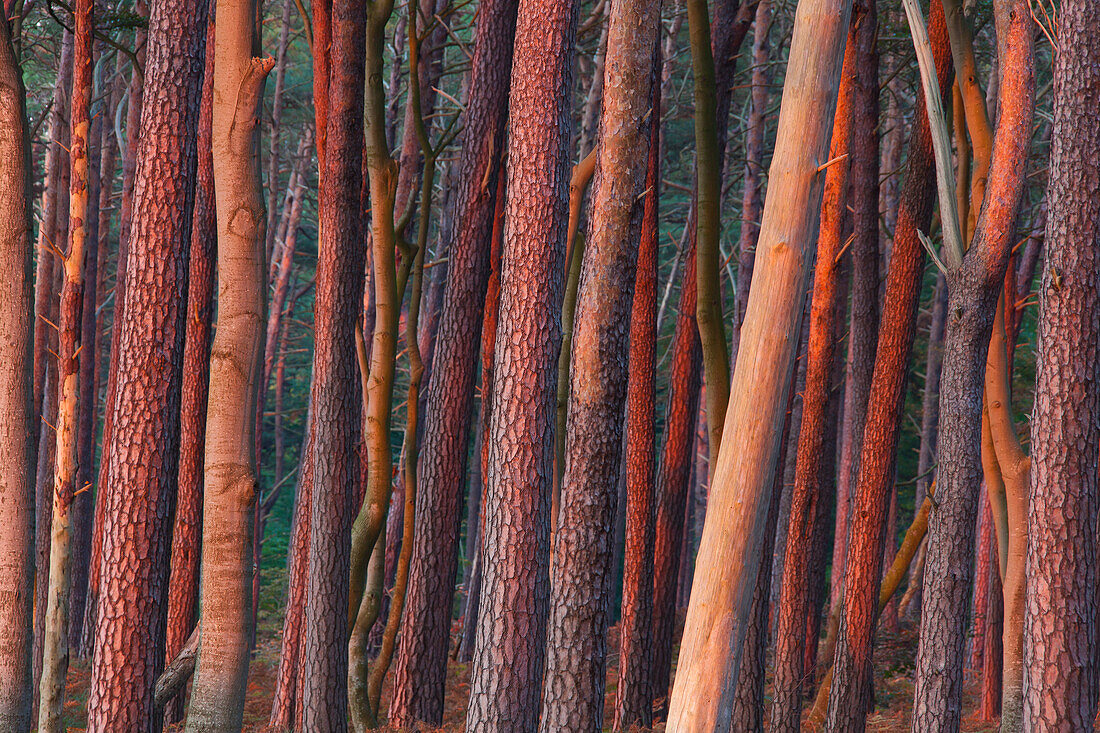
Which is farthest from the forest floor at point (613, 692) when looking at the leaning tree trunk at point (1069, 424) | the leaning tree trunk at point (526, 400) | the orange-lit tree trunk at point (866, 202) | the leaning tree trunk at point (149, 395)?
the leaning tree trunk at point (1069, 424)

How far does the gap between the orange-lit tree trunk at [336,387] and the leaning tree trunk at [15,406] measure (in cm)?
212

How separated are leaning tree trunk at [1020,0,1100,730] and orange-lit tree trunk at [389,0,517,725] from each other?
487 cm

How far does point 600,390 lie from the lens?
612 centimetres

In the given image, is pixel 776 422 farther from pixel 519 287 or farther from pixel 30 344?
pixel 30 344

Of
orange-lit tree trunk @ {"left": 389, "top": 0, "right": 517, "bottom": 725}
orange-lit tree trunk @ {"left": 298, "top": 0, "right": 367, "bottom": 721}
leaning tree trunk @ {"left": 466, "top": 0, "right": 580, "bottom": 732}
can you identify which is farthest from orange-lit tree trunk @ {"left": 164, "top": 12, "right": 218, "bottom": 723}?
leaning tree trunk @ {"left": 466, "top": 0, "right": 580, "bottom": 732}

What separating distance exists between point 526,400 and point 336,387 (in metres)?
2.38

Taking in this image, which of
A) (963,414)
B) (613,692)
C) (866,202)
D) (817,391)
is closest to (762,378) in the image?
(963,414)

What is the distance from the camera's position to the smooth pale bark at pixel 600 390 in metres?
5.95

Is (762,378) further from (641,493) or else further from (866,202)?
(866,202)

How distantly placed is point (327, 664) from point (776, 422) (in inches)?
192

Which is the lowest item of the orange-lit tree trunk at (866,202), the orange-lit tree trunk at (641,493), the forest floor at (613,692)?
the forest floor at (613,692)

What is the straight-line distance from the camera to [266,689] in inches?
528

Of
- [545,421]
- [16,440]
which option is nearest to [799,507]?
[545,421]

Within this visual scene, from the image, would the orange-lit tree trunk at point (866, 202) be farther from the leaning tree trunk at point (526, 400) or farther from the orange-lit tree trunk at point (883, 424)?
the leaning tree trunk at point (526, 400)
